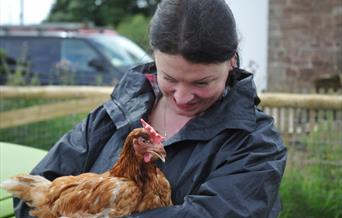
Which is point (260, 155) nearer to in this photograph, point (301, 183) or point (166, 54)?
point (166, 54)

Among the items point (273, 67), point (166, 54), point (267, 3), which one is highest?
point (166, 54)

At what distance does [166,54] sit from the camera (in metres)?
2.20

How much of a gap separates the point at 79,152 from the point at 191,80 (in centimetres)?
62

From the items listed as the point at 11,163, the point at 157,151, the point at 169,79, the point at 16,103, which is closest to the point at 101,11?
the point at 16,103

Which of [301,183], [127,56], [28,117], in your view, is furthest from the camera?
[127,56]

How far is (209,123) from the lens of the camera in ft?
7.38

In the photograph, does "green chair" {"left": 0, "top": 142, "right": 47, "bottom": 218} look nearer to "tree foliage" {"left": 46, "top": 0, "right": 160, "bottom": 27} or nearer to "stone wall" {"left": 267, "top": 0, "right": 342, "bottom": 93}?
"stone wall" {"left": 267, "top": 0, "right": 342, "bottom": 93}

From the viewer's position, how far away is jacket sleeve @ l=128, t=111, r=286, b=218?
2.08 meters

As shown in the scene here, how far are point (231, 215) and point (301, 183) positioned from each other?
10.2 ft

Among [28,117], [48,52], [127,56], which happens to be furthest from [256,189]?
[48,52]

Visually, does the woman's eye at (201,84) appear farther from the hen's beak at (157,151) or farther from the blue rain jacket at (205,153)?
the hen's beak at (157,151)

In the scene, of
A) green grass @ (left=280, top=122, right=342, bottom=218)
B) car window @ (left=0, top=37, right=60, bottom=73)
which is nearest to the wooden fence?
green grass @ (left=280, top=122, right=342, bottom=218)

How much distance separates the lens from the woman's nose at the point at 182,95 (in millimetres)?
2213

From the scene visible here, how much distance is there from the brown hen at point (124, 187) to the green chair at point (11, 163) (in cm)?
75
